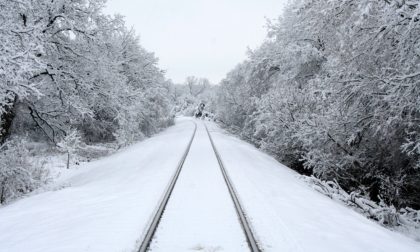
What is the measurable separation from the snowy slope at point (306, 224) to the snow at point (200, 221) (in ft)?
1.46

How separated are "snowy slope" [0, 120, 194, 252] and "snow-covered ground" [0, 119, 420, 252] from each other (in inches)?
0.8

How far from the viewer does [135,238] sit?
6.95 meters

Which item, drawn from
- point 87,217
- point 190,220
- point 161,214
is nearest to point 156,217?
point 161,214

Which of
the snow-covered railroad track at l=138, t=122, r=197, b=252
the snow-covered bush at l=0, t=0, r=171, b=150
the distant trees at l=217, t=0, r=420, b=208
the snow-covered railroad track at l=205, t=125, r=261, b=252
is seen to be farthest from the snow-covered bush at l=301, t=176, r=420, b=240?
the snow-covered bush at l=0, t=0, r=171, b=150

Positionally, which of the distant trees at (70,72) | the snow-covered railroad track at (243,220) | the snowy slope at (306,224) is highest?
the distant trees at (70,72)

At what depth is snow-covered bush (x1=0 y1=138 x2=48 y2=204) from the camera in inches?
486

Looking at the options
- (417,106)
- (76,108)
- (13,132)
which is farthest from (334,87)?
(13,132)

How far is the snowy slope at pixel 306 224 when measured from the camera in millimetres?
7123

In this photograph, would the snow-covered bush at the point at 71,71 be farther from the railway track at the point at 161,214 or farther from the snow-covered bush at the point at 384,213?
the snow-covered bush at the point at 384,213

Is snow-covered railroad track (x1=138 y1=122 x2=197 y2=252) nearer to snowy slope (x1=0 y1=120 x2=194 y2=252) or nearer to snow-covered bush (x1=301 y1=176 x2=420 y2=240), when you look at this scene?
snowy slope (x1=0 y1=120 x2=194 y2=252)

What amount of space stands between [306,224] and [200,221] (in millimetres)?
2227

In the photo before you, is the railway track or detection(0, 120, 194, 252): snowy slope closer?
the railway track

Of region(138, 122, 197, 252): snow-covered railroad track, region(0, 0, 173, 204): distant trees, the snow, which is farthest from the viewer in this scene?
region(0, 0, 173, 204): distant trees

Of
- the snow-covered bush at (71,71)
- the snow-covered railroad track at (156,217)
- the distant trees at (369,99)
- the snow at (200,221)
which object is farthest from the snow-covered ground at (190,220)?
the snow-covered bush at (71,71)
